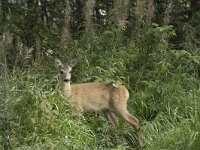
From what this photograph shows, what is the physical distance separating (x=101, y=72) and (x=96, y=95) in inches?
17.1

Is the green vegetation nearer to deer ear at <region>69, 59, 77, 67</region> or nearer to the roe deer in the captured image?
the roe deer

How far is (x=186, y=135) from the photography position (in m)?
7.20

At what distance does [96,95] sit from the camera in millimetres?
8852

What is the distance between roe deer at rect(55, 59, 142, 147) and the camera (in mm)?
8648

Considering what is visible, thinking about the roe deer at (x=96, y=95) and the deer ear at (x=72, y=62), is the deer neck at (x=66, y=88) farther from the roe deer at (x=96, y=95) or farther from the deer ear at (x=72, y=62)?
the deer ear at (x=72, y=62)

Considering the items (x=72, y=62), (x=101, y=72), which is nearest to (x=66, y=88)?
(x=72, y=62)

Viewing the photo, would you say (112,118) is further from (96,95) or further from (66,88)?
(66,88)

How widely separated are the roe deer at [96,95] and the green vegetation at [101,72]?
134 millimetres

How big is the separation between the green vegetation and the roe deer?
0.44 ft

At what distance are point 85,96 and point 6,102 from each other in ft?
7.98

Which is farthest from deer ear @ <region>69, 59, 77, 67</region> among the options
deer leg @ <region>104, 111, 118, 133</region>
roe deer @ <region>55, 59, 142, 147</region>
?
deer leg @ <region>104, 111, 118, 133</region>

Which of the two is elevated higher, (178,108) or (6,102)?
(6,102)

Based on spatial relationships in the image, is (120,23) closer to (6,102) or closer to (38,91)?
(38,91)

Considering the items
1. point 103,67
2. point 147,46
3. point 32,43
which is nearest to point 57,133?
point 103,67
